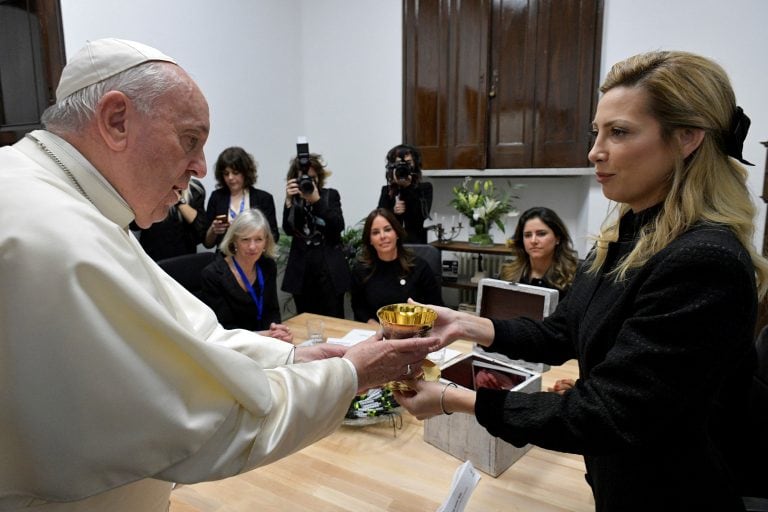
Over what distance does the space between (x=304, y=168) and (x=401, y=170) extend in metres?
0.87

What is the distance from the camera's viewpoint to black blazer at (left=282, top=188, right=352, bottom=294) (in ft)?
12.0

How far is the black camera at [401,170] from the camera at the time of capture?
156 inches

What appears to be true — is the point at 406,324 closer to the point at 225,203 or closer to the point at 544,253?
the point at 544,253

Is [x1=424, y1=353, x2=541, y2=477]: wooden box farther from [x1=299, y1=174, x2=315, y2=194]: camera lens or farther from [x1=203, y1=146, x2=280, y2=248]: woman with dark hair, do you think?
[x1=203, y1=146, x2=280, y2=248]: woman with dark hair

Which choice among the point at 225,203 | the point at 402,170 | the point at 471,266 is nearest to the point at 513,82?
the point at 402,170

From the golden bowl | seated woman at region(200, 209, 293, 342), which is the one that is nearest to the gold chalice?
the golden bowl

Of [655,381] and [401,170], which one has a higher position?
[401,170]

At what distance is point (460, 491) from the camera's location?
1256mm

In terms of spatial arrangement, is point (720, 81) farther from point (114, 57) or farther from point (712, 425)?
point (114, 57)

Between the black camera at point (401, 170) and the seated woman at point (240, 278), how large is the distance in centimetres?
116

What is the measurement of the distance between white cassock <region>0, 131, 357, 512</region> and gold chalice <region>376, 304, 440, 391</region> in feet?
1.39

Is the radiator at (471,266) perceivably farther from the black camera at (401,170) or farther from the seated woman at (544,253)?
the seated woman at (544,253)

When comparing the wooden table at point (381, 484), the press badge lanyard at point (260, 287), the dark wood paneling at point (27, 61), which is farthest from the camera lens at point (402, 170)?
the wooden table at point (381, 484)

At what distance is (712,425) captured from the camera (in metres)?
1.41
